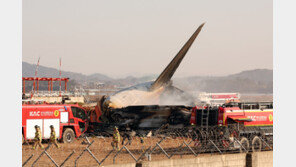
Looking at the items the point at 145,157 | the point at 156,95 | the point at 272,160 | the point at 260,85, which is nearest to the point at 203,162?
the point at 145,157

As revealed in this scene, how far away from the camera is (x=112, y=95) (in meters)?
44.4

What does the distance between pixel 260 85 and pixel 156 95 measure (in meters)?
104

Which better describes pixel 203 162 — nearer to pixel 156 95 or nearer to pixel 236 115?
pixel 236 115

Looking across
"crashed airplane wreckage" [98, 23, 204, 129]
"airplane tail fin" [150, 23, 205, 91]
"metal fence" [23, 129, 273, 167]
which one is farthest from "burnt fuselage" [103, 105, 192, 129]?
"metal fence" [23, 129, 273, 167]

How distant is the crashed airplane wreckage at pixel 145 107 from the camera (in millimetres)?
41062

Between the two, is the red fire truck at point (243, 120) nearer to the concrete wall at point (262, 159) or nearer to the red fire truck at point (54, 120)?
the concrete wall at point (262, 159)

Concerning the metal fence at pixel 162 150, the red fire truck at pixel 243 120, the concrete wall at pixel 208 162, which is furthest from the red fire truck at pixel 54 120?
the concrete wall at pixel 208 162

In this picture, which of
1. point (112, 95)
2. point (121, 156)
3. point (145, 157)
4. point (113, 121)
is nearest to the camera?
point (145, 157)

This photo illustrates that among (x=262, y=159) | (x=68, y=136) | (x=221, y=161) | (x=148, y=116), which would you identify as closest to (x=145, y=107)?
A: (x=148, y=116)

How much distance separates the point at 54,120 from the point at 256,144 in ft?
48.7

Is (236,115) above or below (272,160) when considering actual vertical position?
above

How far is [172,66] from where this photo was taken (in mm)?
50125

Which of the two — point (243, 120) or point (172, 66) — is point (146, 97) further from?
point (243, 120)

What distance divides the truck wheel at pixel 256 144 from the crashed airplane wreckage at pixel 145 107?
524 inches
